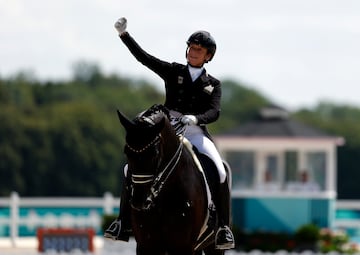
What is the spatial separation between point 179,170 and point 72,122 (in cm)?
7060

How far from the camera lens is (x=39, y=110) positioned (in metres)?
87.6

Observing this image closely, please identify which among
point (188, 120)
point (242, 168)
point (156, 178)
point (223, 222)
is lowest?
point (242, 168)

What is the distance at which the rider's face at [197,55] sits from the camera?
12406mm

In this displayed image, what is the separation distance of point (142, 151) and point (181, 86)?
4.71 ft

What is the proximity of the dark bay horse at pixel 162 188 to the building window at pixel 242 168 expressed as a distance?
21354 mm

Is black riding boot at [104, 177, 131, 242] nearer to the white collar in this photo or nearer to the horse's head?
the horse's head

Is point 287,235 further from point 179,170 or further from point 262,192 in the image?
point 179,170

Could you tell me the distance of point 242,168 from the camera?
34031mm

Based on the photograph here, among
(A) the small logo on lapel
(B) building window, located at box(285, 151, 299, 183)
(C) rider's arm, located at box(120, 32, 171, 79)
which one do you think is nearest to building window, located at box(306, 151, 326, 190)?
(B) building window, located at box(285, 151, 299, 183)

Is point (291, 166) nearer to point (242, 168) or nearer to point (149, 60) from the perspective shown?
point (242, 168)

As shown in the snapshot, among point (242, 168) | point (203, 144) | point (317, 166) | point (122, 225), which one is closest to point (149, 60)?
point (203, 144)

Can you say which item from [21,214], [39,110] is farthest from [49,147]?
[21,214]

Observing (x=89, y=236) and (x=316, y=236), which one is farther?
(x=316, y=236)

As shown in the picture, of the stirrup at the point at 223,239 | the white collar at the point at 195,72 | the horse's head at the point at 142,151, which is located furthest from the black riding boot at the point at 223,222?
the horse's head at the point at 142,151
